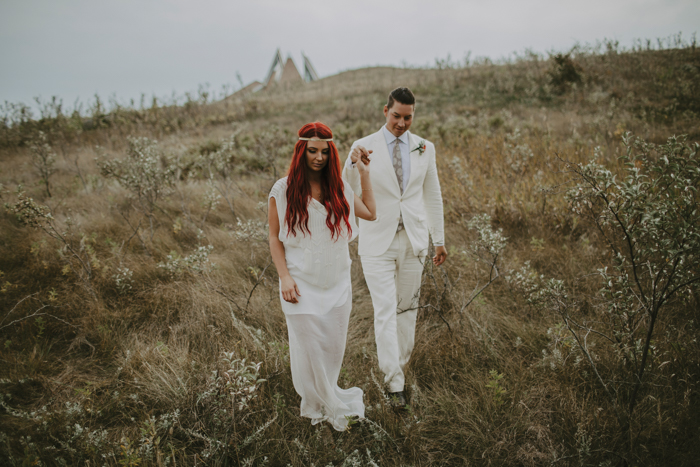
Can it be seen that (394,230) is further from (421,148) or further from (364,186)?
(421,148)

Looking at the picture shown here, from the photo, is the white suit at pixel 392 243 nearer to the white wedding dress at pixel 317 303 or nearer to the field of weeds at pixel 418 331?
the field of weeds at pixel 418 331

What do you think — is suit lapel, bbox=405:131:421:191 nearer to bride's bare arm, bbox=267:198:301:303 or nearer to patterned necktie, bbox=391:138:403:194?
patterned necktie, bbox=391:138:403:194

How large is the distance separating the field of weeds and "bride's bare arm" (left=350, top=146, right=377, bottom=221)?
4.05ft

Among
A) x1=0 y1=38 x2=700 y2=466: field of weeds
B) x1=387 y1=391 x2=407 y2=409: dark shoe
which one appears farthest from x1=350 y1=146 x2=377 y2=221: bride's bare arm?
x1=387 y1=391 x2=407 y2=409: dark shoe

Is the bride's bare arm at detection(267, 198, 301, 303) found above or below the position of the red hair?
below

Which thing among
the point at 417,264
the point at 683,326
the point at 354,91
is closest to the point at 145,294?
the point at 417,264

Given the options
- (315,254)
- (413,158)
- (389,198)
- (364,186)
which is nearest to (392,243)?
(389,198)

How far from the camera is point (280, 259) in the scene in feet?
7.85

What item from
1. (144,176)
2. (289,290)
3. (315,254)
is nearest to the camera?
(289,290)

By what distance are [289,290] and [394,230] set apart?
1155mm

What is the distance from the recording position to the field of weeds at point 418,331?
239cm

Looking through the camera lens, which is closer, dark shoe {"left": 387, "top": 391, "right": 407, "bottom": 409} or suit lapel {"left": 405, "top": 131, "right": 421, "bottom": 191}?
dark shoe {"left": 387, "top": 391, "right": 407, "bottom": 409}

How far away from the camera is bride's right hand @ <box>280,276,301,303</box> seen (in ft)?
7.59

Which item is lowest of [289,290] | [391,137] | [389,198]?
[289,290]
